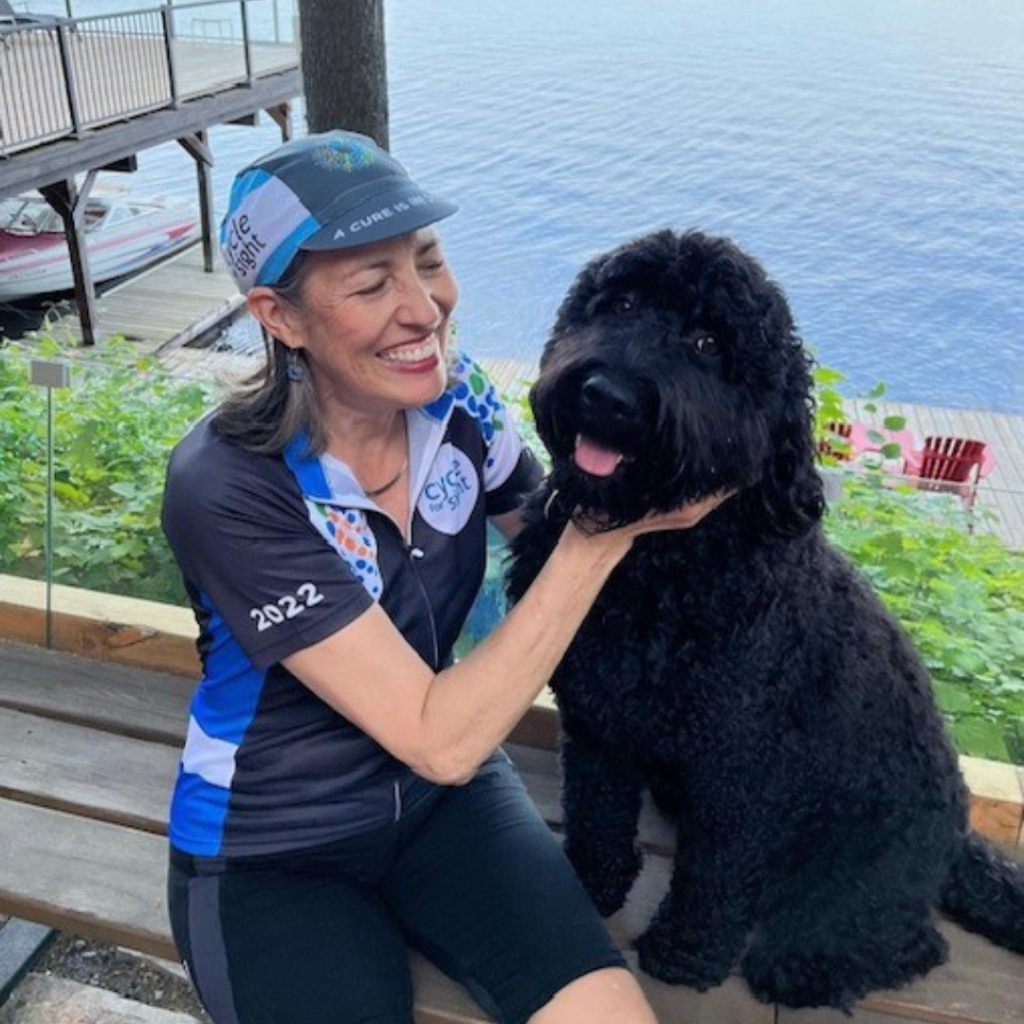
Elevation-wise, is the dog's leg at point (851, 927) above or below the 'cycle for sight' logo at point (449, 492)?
below

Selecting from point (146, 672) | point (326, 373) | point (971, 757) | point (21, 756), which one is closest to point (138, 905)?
point (21, 756)

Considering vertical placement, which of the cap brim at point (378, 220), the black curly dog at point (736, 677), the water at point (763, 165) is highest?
the cap brim at point (378, 220)

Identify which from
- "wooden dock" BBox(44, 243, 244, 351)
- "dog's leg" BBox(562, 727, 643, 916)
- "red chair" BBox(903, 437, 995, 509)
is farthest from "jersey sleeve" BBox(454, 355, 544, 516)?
"wooden dock" BBox(44, 243, 244, 351)

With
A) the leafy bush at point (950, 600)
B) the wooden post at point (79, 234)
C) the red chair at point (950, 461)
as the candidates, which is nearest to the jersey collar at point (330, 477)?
the leafy bush at point (950, 600)

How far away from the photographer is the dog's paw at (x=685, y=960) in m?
1.67

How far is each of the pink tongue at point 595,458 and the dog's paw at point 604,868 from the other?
78 centimetres

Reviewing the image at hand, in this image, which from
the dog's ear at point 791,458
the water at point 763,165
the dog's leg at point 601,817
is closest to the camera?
the dog's ear at point 791,458

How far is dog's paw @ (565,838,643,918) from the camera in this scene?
1.79m

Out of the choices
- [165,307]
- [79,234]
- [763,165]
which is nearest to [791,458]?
[79,234]

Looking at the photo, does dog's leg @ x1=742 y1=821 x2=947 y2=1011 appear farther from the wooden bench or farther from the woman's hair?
the woman's hair

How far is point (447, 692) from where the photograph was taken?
1484 mm

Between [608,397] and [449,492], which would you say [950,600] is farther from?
[608,397]

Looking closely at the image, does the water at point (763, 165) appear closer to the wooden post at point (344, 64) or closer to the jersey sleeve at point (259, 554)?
the jersey sleeve at point (259, 554)

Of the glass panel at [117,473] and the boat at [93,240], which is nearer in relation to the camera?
the glass panel at [117,473]
